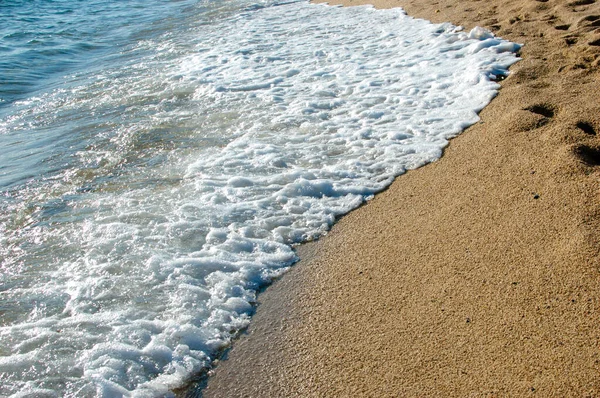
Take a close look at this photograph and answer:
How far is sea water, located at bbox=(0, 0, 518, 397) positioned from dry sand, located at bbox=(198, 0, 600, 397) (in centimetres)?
27

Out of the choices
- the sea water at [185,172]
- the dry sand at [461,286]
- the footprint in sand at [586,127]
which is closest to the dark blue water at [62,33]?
the sea water at [185,172]

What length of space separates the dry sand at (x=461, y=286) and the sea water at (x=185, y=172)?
0.88 feet

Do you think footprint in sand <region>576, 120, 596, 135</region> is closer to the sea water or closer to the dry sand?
the dry sand

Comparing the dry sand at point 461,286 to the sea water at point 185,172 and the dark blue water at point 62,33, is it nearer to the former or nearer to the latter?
the sea water at point 185,172

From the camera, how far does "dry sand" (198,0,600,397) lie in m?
2.07

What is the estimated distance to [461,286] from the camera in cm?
252

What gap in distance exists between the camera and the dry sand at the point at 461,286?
6.81 ft

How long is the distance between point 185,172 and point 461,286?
2492 mm

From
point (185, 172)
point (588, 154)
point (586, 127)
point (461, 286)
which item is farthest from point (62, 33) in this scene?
point (461, 286)

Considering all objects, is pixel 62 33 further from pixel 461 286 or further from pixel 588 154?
pixel 461 286

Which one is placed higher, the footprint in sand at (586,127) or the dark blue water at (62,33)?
the dark blue water at (62,33)

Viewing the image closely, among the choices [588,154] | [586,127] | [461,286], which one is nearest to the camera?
[461,286]

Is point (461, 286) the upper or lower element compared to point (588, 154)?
lower

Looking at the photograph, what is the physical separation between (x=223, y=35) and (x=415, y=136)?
6382mm
